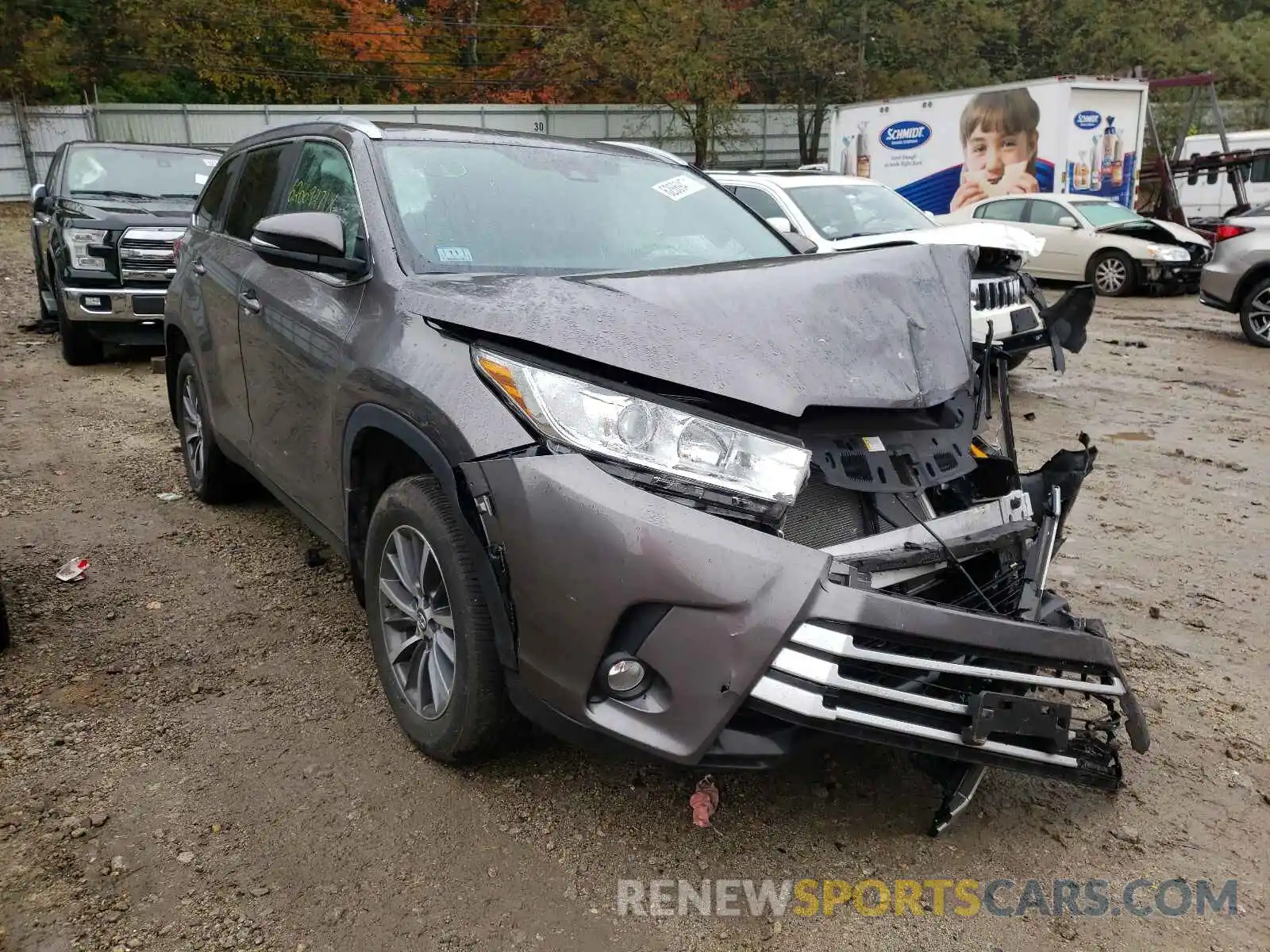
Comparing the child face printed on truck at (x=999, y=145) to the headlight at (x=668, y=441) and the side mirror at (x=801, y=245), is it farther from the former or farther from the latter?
the headlight at (x=668, y=441)

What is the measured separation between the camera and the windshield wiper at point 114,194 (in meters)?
9.38

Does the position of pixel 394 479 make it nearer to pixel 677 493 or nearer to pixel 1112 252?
pixel 677 493

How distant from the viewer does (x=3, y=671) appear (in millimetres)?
3514

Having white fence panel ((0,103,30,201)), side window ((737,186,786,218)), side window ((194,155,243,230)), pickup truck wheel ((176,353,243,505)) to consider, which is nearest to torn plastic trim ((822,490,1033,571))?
pickup truck wheel ((176,353,243,505))

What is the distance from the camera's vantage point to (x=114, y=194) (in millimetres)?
9414

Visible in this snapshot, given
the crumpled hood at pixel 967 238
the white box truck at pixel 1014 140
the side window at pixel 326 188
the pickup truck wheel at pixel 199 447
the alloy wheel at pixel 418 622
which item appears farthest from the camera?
the white box truck at pixel 1014 140

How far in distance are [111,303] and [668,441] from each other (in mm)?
7924

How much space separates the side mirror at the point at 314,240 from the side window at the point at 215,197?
182 cm

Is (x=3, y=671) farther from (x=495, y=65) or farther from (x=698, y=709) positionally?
(x=495, y=65)

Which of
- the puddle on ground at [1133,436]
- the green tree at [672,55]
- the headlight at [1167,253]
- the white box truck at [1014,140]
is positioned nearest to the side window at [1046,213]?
the headlight at [1167,253]

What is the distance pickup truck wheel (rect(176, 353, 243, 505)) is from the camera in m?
4.91

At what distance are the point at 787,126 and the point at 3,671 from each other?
36.7 meters

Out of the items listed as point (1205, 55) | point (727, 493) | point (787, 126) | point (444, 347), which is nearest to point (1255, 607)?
point (727, 493)

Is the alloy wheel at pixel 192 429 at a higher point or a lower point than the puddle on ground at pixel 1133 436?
higher
